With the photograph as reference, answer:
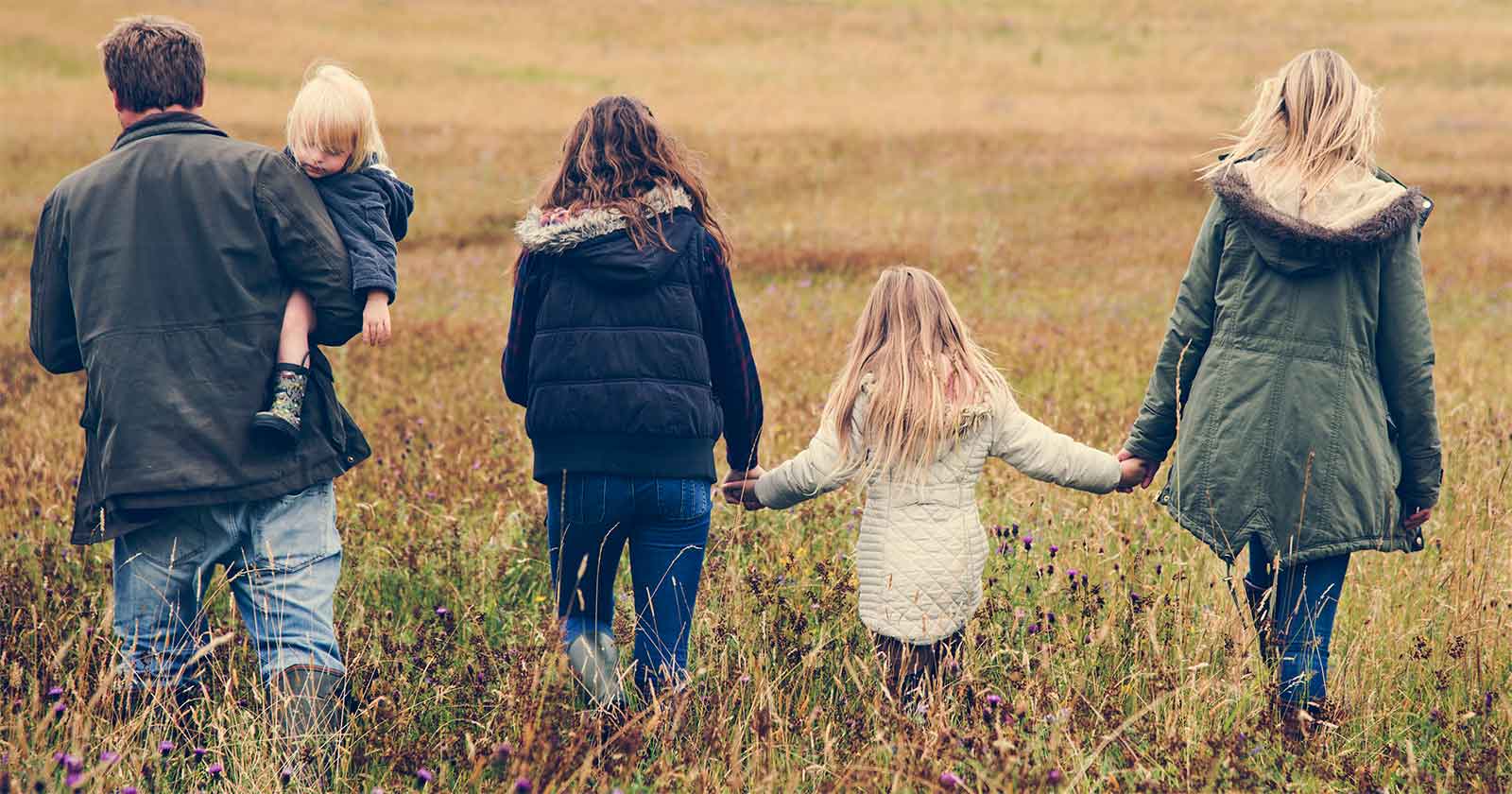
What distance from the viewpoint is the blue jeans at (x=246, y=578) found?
333 centimetres

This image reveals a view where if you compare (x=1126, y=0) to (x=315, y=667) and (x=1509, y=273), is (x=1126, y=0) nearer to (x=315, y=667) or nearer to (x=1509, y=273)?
(x=1509, y=273)

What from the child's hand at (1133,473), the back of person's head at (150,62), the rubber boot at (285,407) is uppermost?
the back of person's head at (150,62)

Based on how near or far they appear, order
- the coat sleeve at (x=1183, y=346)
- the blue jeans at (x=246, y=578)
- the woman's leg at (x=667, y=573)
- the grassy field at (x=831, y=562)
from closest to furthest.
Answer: the grassy field at (x=831, y=562), the blue jeans at (x=246, y=578), the woman's leg at (x=667, y=573), the coat sleeve at (x=1183, y=346)

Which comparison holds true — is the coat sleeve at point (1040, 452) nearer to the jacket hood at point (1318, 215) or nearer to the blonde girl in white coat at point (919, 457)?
the blonde girl in white coat at point (919, 457)

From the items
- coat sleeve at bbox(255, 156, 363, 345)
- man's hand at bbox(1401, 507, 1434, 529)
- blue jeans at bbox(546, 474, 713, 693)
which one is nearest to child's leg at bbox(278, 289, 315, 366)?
coat sleeve at bbox(255, 156, 363, 345)

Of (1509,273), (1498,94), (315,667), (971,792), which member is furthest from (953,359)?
(1498,94)

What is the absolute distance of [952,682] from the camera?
338 cm

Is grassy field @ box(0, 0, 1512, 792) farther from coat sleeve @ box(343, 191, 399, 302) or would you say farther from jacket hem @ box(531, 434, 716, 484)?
jacket hem @ box(531, 434, 716, 484)

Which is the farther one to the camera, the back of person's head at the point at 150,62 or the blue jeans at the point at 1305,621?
the blue jeans at the point at 1305,621

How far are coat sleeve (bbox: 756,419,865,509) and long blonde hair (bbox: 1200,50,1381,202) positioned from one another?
127 centimetres

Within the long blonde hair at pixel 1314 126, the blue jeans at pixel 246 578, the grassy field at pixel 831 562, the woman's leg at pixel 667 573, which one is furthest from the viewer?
the woman's leg at pixel 667 573

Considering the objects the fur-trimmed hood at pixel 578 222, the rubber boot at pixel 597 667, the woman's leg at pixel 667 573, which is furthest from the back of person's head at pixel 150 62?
the rubber boot at pixel 597 667

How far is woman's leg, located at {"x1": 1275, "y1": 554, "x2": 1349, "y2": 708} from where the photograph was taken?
358 centimetres

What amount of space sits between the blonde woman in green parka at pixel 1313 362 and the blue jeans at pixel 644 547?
56.7 inches
